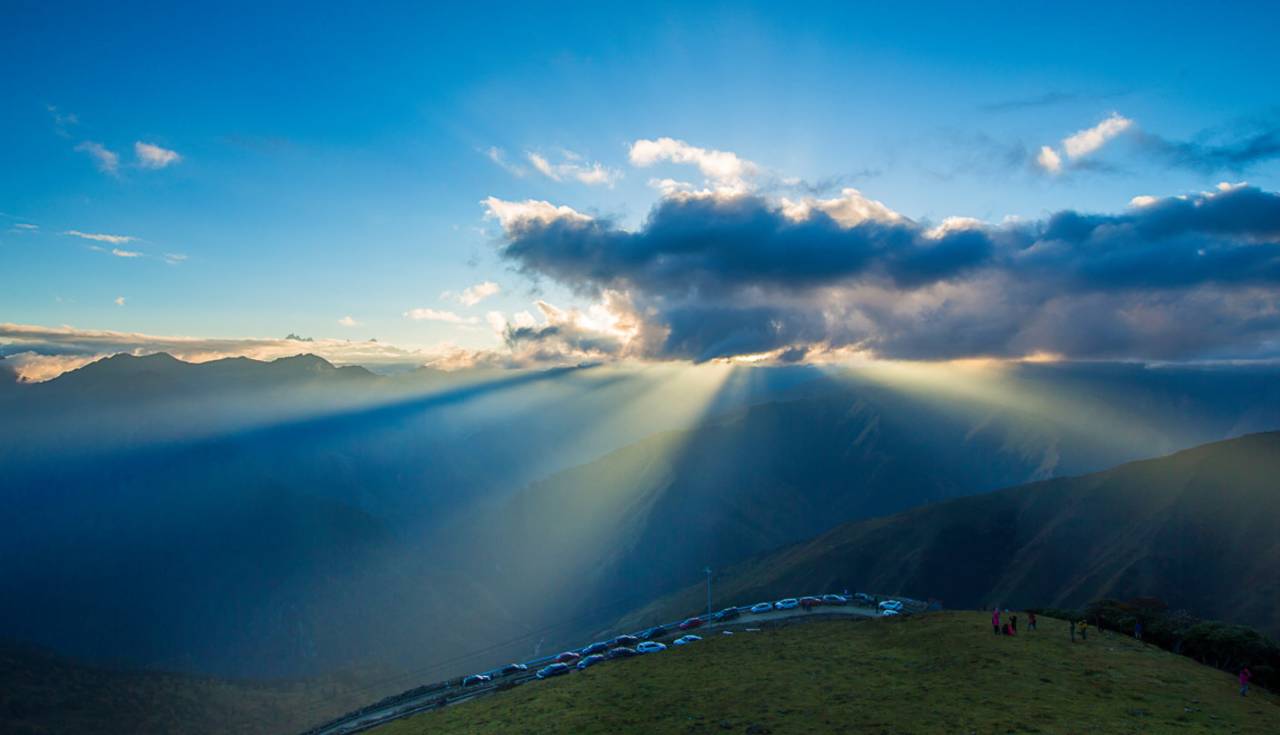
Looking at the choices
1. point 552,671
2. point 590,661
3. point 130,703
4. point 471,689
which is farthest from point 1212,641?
point 130,703

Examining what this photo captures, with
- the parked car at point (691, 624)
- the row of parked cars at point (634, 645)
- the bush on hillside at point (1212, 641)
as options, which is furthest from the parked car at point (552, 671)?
the bush on hillside at point (1212, 641)

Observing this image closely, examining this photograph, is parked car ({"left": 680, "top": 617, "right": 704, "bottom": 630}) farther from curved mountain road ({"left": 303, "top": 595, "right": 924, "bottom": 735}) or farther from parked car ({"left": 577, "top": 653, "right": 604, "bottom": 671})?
parked car ({"left": 577, "top": 653, "right": 604, "bottom": 671})

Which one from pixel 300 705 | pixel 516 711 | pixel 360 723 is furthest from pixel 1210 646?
pixel 300 705

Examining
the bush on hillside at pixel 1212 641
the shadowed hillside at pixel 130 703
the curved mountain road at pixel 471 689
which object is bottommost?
the shadowed hillside at pixel 130 703

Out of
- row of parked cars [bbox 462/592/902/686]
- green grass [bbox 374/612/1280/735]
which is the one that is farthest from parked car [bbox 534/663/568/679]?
green grass [bbox 374/612/1280/735]

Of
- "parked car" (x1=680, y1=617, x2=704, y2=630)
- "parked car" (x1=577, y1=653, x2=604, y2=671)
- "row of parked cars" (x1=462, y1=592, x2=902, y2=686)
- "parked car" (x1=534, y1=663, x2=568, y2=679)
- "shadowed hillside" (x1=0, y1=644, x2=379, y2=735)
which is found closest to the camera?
"parked car" (x1=534, y1=663, x2=568, y2=679)

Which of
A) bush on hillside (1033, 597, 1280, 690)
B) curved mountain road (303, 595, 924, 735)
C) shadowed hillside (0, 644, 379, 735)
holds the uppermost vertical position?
bush on hillside (1033, 597, 1280, 690)

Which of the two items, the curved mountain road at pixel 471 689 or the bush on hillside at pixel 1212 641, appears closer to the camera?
the bush on hillside at pixel 1212 641

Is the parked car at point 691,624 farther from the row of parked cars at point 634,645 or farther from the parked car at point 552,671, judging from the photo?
the parked car at point 552,671

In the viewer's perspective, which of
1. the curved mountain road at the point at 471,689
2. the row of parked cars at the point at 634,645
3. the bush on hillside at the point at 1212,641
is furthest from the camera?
the row of parked cars at the point at 634,645
